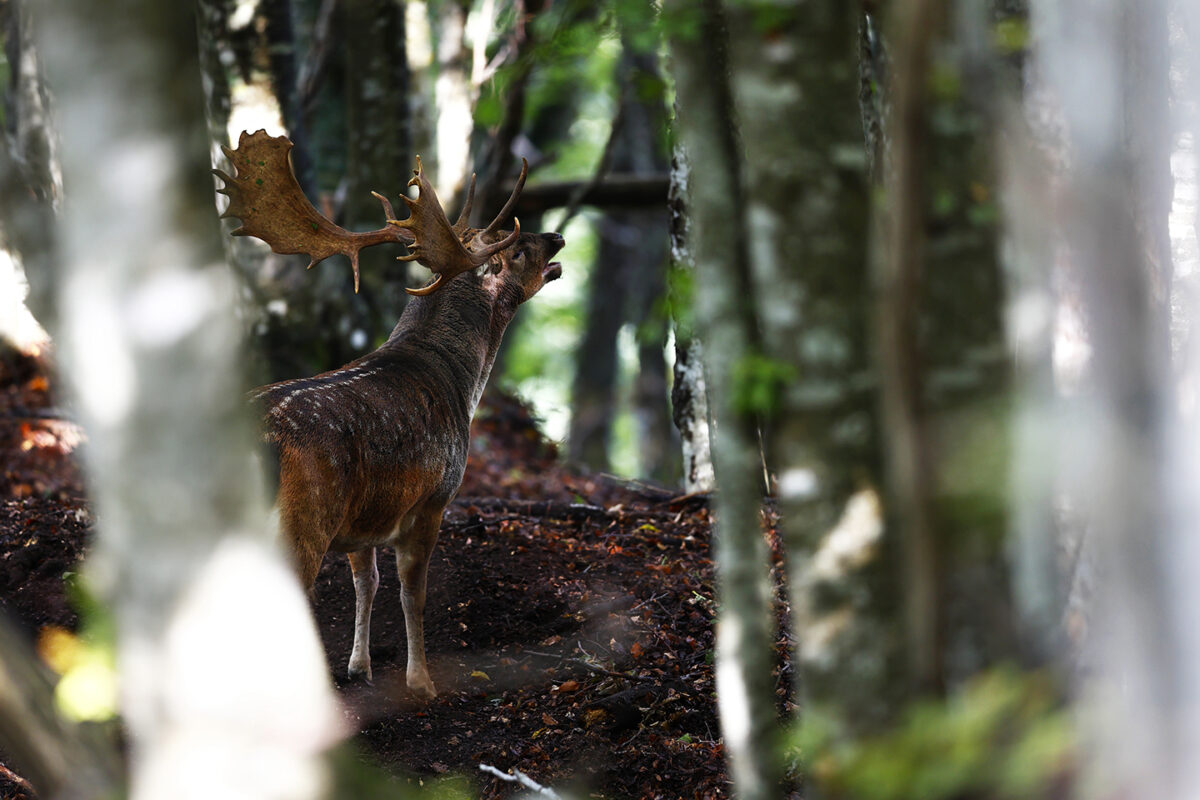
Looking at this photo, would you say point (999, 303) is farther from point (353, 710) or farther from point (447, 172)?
point (447, 172)

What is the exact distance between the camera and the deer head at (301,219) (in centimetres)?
586

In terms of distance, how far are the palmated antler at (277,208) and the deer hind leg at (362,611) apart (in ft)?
5.06

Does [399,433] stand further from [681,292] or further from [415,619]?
[681,292]

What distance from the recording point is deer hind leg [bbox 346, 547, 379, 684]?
19.2 feet

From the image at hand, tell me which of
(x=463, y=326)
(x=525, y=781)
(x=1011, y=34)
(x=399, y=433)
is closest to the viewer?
(x=1011, y=34)

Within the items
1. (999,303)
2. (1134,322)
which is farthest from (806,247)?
(1134,322)

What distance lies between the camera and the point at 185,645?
2146 millimetres

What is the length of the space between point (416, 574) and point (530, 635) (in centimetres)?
69

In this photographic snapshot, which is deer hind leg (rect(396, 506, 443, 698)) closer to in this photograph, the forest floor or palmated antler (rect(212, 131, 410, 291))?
the forest floor

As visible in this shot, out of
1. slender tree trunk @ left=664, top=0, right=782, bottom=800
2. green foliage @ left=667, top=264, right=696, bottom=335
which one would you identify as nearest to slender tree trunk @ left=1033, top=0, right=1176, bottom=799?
slender tree trunk @ left=664, top=0, right=782, bottom=800

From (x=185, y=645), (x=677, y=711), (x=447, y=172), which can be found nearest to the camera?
(x=185, y=645)

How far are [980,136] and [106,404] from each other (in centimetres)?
182

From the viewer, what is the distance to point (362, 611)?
5918 mm

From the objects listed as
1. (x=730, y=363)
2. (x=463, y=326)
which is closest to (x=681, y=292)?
(x=730, y=363)
